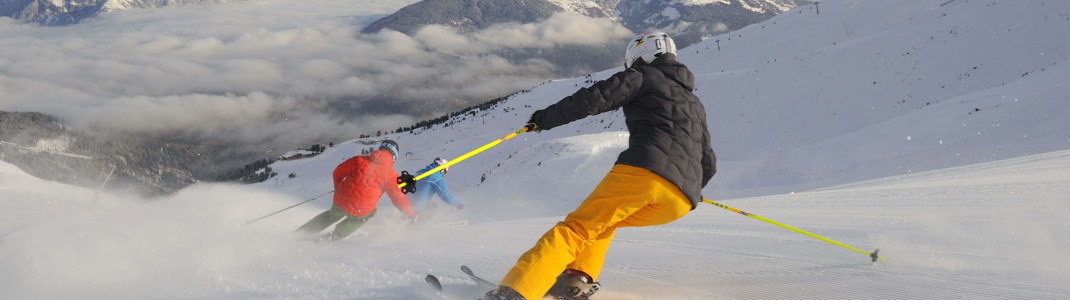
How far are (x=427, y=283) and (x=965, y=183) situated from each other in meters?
5.85

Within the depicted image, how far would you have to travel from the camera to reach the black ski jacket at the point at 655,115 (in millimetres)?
3129

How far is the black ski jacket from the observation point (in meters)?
3.13

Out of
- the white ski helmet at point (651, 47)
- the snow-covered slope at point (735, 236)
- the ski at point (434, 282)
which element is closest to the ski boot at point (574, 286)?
the snow-covered slope at point (735, 236)

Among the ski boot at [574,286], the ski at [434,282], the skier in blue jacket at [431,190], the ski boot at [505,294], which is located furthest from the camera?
the skier in blue jacket at [431,190]

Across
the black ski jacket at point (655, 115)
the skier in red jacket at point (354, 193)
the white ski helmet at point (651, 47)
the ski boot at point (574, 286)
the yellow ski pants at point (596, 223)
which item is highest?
the white ski helmet at point (651, 47)

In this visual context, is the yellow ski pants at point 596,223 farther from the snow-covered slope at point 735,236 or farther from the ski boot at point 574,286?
the snow-covered slope at point 735,236

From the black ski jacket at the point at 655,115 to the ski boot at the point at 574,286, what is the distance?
72 cm

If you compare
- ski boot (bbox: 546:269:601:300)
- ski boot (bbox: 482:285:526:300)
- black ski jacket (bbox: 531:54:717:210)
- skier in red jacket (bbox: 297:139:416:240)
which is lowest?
skier in red jacket (bbox: 297:139:416:240)

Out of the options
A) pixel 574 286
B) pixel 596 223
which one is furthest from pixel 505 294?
pixel 596 223

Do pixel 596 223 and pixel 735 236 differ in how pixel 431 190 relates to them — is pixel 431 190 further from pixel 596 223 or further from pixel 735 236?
pixel 596 223

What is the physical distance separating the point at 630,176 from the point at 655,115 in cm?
45

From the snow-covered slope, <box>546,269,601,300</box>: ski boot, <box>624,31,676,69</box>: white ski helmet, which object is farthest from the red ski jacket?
<box>624,31,676,69</box>: white ski helmet

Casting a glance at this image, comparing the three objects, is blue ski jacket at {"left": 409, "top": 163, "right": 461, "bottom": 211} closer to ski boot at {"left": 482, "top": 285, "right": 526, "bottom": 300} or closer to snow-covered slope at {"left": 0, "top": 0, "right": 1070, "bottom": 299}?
snow-covered slope at {"left": 0, "top": 0, "right": 1070, "bottom": 299}

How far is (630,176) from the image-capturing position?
3.07 meters
